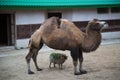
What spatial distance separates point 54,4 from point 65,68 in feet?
24.5

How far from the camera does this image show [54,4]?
58.3 feet

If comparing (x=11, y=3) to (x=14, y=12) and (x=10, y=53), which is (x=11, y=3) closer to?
(x=14, y=12)

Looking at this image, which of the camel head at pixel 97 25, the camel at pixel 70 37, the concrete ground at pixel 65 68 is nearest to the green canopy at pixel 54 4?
the concrete ground at pixel 65 68

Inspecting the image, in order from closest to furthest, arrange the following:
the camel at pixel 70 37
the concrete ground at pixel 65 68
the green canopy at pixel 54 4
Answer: the concrete ground at pixel 65 68
the camel at pixel 70 37
the green canopy at pixel 54 4

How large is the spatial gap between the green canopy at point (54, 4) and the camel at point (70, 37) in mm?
6099

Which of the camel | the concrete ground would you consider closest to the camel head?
the camel

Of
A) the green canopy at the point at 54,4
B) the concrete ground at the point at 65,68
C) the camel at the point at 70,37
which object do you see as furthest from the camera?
the green canopy at the point at 54,4

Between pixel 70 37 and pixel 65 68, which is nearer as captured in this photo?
pixel 70 37

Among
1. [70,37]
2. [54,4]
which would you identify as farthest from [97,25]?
[54,4]

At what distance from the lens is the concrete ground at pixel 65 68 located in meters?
9.59

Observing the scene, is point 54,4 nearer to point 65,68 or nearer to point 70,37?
point 65,68

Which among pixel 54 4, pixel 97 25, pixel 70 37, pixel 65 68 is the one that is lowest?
pixel 65 68

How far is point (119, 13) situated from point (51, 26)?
12202 mm

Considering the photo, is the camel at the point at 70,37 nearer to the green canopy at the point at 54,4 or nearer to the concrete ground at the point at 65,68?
the concrete ground at the point at 65,68
